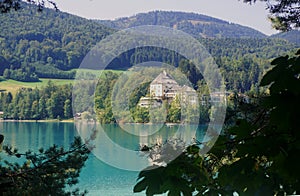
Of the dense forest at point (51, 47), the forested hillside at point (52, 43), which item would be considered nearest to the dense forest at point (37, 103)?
the dense forest at point (51, 47)

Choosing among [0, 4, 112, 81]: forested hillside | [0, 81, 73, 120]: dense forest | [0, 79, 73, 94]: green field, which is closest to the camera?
[0, 81, 73, 120]: dense forest

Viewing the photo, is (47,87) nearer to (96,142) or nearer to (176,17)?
(96,142)

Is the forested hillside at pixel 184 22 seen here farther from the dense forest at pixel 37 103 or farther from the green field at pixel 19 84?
the dense forest at pixel 37 103

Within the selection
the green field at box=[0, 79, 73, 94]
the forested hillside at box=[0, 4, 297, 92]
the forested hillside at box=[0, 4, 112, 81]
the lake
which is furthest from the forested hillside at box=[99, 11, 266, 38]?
the lake

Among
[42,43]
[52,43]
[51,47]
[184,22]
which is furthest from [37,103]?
[184,22]

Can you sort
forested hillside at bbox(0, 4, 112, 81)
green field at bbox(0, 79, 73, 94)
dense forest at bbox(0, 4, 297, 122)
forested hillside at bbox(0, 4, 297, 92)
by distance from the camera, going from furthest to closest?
forested hillside at bbox(0, 4, 112, 81)
green field at bbox(0, 79, 73, 94)
forested hillside at bbox(0, 4, 297, 92)
dense forest at bbox(0, 4, 297, 122)

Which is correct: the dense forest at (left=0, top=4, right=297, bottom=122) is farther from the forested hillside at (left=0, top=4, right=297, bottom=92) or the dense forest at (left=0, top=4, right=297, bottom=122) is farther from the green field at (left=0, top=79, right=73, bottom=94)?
the green field at (left=0, top=79, right=73, bottom=94)

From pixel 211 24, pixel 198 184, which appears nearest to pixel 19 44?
pixel 211 24

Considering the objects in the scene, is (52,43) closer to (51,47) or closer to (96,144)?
(51,47)

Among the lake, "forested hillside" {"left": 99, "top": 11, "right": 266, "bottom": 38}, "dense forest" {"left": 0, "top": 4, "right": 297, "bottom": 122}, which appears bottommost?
the lake
